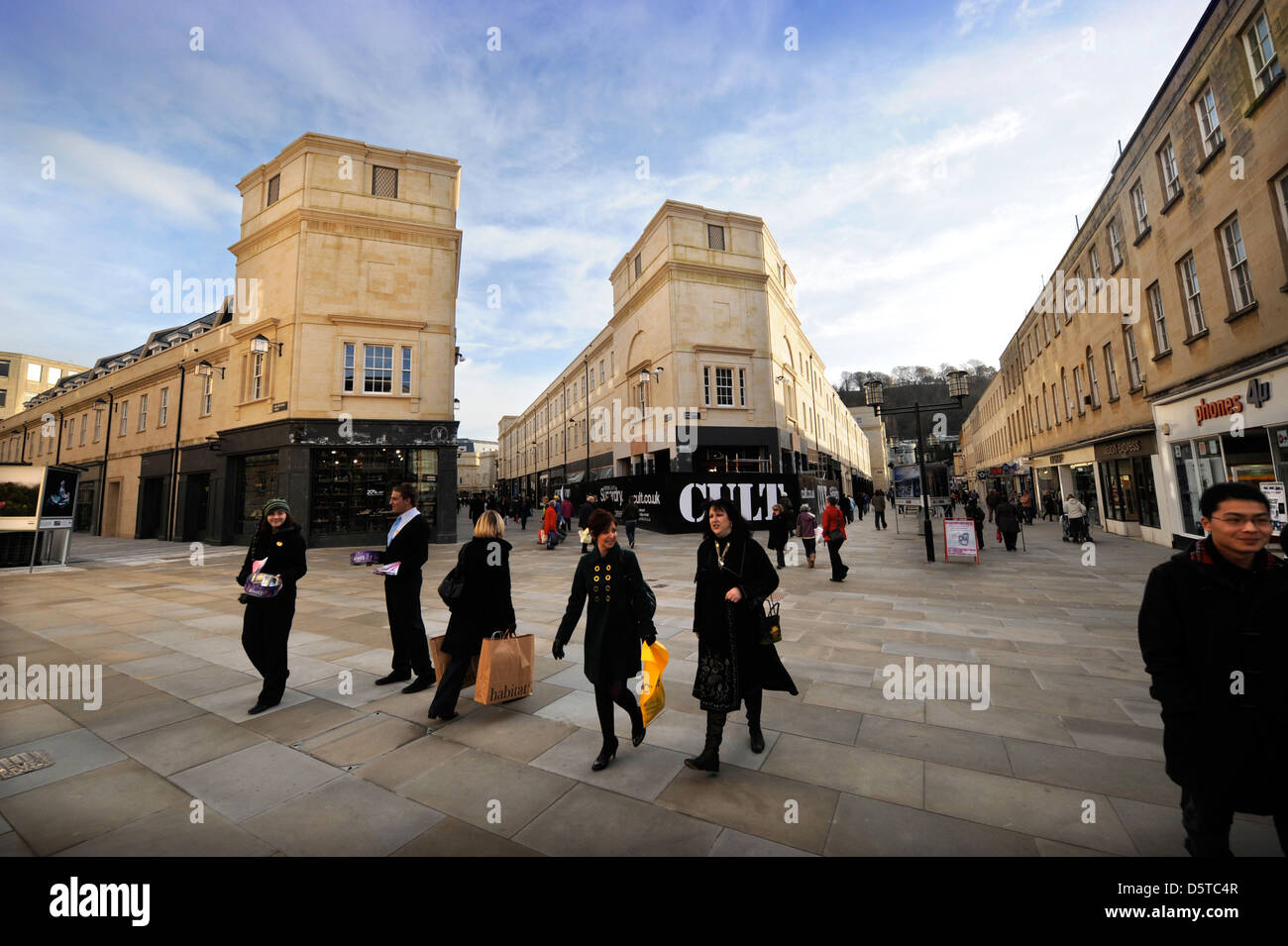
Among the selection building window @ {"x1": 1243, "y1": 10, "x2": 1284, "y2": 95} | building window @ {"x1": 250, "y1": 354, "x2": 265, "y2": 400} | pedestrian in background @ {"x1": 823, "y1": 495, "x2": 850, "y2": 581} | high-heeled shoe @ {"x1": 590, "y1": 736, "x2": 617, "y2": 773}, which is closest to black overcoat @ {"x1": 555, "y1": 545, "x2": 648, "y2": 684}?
high-heeled shoe @ {"x1": 590, "y1": 736, "x2": 617, "y2": 773}

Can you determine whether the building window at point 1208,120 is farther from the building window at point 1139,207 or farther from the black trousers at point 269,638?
the black trousers at point 269,638

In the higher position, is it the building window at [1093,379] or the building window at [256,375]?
the building window at [256,375]

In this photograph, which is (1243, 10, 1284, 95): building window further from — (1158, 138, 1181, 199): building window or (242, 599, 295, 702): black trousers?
(242, 599, 295, 702): black trousers

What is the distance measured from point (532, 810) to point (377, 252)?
76.8 feet

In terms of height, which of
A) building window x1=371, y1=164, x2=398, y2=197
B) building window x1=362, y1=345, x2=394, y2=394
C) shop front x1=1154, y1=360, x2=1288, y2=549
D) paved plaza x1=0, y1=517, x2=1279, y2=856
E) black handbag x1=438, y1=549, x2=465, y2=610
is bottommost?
paved plaza x1=0, y1=517, x2=1279, y2=856

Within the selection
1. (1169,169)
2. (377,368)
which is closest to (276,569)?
(377,368)

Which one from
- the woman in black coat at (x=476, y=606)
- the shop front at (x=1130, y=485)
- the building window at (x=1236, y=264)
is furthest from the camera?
the shop front at (x=1130, y=485)

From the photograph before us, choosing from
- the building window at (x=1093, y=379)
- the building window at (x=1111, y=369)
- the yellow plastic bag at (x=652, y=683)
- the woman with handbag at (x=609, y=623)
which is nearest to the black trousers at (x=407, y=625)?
the woman with handbag at (x=609, y=623)

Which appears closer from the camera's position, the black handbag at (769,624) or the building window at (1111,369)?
the black handbag at (769,624)

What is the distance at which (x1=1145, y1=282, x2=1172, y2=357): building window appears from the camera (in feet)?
48.8

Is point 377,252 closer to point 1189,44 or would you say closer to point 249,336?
point 249,336

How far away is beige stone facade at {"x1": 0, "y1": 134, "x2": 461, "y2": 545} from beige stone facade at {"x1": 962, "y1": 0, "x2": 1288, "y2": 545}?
23943mm

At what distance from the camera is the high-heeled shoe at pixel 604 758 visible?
3394 mm

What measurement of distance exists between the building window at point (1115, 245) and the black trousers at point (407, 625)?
936 inches
